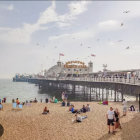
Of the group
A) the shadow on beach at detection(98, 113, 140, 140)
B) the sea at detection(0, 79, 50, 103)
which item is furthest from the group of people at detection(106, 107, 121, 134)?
the sea at detection(0, 79, 50, 103)

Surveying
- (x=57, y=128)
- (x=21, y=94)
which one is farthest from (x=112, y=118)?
(x=21, y=94)

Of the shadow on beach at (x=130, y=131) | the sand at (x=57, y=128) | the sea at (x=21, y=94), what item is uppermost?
the shadow on beach at (x=130, y=131)

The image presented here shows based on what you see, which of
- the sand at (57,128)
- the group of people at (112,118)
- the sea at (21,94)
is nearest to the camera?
the group of people at (112,118)

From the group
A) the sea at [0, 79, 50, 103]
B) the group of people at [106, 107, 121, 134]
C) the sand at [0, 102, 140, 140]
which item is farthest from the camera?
the sea at [0, 79, 50, 103]

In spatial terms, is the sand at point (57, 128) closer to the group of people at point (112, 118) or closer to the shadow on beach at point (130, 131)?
the shadow on beach at point (130, 131)

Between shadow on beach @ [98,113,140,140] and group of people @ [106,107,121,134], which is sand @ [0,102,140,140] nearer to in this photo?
shadow on beach @ [98,113,140,140]

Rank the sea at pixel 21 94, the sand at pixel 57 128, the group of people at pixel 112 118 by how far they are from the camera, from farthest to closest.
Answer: the sea at pixel 21 94 < the sand at pixel 57 128 < the group of people at pixel 112 118

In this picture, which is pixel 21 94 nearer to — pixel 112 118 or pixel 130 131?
pixel 130 131

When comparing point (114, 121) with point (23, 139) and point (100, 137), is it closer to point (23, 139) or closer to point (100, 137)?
point (100, 137)

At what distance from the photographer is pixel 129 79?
68.4ft

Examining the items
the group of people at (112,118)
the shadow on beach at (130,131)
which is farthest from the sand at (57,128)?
the group of people at (112,118)

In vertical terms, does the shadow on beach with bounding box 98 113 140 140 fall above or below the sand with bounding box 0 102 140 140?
above

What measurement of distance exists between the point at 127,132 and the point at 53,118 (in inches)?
226

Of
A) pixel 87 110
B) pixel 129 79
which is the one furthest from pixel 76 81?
pixel 87 110
